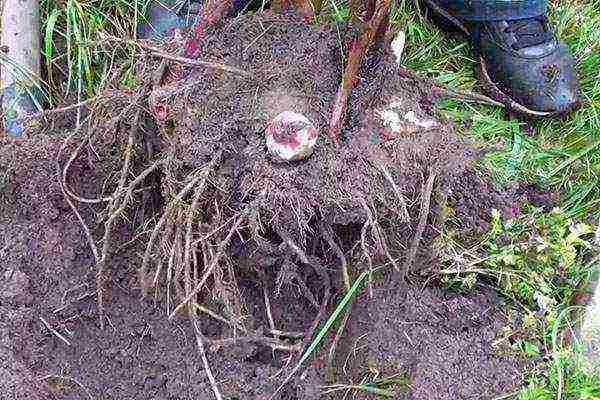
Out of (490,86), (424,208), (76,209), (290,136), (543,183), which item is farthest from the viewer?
(490,86)

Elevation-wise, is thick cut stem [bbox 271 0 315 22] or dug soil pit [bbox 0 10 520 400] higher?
thick cut stem [bbox 271 0 315 22]

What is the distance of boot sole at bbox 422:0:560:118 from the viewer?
5.42 feet

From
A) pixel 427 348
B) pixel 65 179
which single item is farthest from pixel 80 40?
pixel 427 348

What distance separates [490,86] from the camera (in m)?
1.69

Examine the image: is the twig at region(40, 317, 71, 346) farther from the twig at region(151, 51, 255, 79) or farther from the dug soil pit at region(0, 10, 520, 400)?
the twig at region(151, 51, 255, 79)

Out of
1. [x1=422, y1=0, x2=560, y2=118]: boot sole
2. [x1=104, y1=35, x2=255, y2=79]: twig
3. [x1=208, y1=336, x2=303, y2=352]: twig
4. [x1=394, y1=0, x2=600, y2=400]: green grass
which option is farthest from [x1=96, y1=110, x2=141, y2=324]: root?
[x1=422, y1=0, x2=560, y2=118]: boot sole

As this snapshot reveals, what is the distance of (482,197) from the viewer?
4.66ft

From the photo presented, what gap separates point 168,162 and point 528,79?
92 centimetres

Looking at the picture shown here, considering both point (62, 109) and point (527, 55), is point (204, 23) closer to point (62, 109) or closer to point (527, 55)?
point (62, 109)

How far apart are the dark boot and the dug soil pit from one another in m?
0.35

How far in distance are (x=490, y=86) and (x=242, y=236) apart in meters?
0.79

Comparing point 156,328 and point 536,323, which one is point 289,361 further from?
point 536,323

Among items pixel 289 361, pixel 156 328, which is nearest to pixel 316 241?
pixel 289 361

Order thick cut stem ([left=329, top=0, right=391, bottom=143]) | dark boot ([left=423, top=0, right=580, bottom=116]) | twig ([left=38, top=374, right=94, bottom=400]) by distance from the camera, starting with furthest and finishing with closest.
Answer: dark boot ([left=423, top=0, right=580, bottom=116]), twig ([left=38, top=374, right=94, bottom=400]), thick cut stem ([left=329, top=0, right=391, bottom=143])
